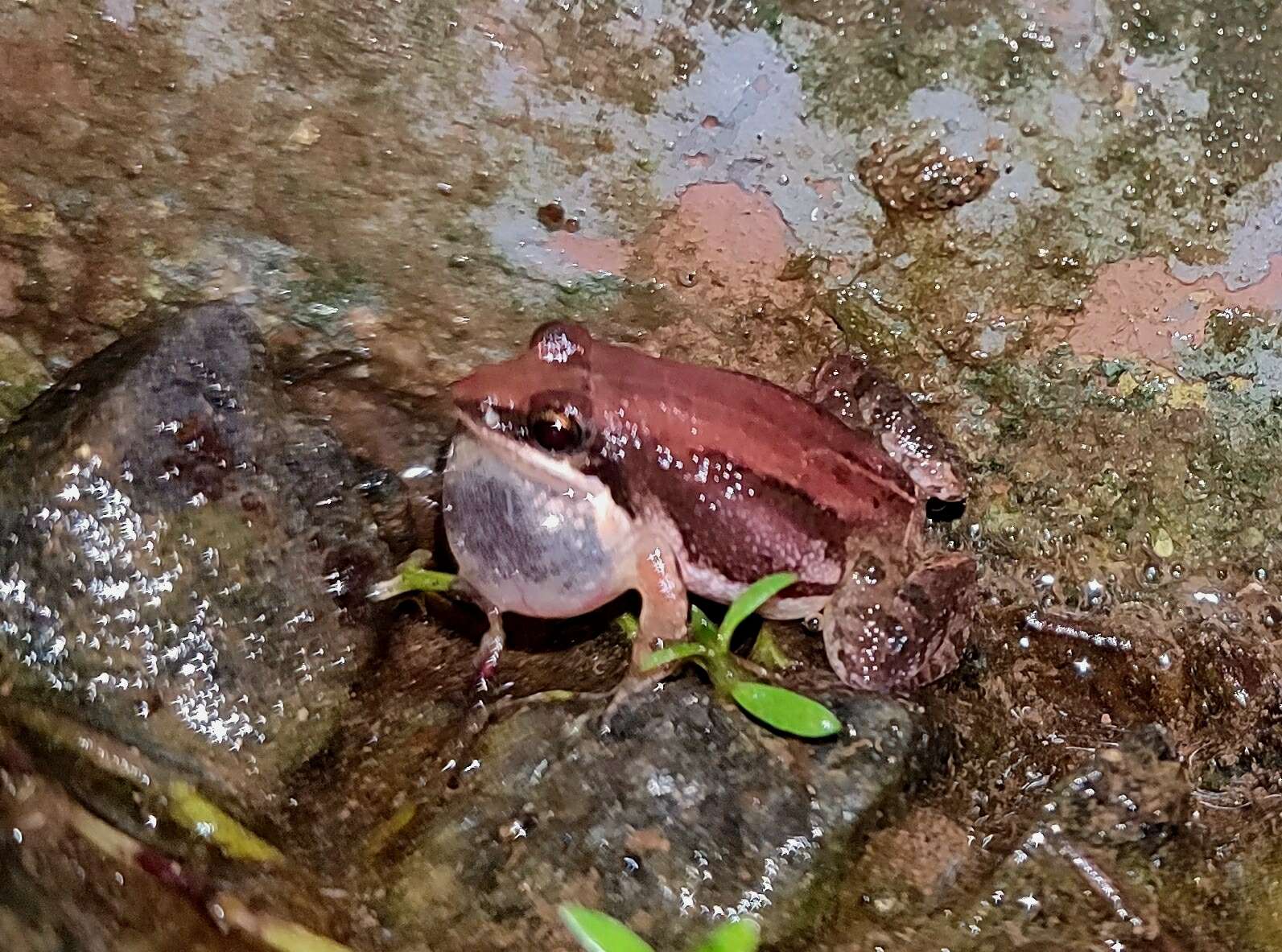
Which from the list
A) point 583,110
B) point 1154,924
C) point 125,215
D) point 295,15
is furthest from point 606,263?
point 1154,924

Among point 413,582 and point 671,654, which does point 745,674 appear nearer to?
point 671,654

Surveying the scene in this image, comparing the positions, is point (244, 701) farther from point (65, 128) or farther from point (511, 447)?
point (65, 128)

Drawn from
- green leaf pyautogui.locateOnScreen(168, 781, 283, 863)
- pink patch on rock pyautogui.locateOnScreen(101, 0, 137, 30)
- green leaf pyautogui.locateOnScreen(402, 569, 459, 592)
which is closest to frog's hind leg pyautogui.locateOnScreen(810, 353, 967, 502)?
green leaf pyautogui.locateOnScreen(402, 569, 459, 592)

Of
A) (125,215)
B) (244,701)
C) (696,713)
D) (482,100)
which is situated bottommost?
(244,701)

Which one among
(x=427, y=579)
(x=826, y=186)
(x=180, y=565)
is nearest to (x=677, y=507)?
(x=427, y=579)

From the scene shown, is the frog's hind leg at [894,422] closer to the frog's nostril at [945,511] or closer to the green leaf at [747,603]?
the frog's nostril at [945,511]

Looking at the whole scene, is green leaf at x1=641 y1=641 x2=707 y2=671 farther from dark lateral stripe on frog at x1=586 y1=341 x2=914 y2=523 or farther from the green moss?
the green moss
